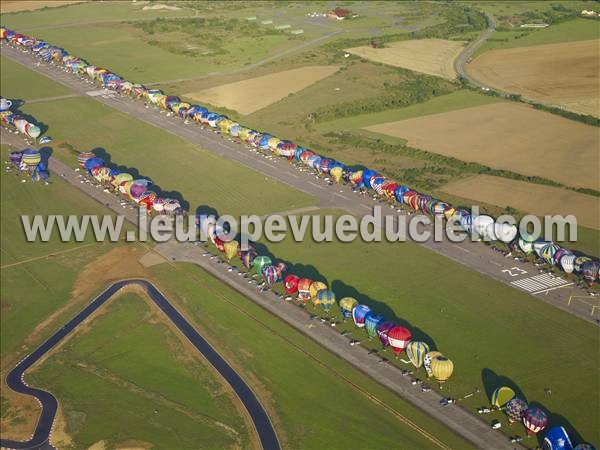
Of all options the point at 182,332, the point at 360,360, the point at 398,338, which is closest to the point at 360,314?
the point at 360,360

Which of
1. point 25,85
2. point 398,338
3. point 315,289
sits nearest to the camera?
point 398,338

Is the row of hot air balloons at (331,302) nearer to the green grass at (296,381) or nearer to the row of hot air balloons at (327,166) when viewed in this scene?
the green grass at (296,381)

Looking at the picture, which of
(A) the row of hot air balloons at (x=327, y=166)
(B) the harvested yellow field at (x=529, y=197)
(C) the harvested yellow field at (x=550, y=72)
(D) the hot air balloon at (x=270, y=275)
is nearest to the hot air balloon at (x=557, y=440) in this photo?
(A) the row of hot air balloons at (x=327, y=166)

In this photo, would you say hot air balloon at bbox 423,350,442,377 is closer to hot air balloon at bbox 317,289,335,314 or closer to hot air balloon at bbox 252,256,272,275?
hot air balloon at bbox 317,289,335,314

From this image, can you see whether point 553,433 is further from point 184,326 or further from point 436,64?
point 436,64

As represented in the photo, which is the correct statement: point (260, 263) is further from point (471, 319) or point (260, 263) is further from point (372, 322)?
point (471, 319)

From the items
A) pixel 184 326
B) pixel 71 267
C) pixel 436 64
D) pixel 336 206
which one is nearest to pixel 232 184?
pixel 336 206
